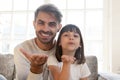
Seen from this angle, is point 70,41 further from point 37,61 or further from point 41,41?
point 37,61

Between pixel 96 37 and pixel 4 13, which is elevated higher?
pixel 4 13

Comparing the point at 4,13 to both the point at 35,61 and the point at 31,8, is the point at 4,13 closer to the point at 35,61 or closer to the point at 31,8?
the point at 31,8

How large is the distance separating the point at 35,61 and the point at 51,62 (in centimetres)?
24

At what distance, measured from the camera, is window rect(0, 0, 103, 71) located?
267 centimetres

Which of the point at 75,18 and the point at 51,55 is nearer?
the point at 51,55

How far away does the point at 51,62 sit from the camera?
1.13 metres

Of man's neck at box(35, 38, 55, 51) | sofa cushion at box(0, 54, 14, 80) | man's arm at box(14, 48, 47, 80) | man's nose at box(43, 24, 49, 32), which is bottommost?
sofa cushion at box(0, 54, 14, 80)

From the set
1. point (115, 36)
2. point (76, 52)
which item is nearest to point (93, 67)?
point (115, 36)

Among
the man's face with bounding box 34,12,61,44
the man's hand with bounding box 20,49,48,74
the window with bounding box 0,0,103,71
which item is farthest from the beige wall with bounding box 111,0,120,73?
the man's hand with bounding box 20,49,48,74

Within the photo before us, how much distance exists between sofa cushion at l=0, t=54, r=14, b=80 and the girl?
1009 mm

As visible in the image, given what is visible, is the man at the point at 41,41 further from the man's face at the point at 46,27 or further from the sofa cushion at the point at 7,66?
the sofa cushion at the point at 7,66

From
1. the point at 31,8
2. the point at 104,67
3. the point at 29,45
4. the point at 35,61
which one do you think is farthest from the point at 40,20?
the point at 31,8

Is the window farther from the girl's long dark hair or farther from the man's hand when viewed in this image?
the man's hand

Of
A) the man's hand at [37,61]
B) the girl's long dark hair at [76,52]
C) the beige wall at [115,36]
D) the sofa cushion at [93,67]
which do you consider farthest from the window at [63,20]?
the man's hand at [37,61]
